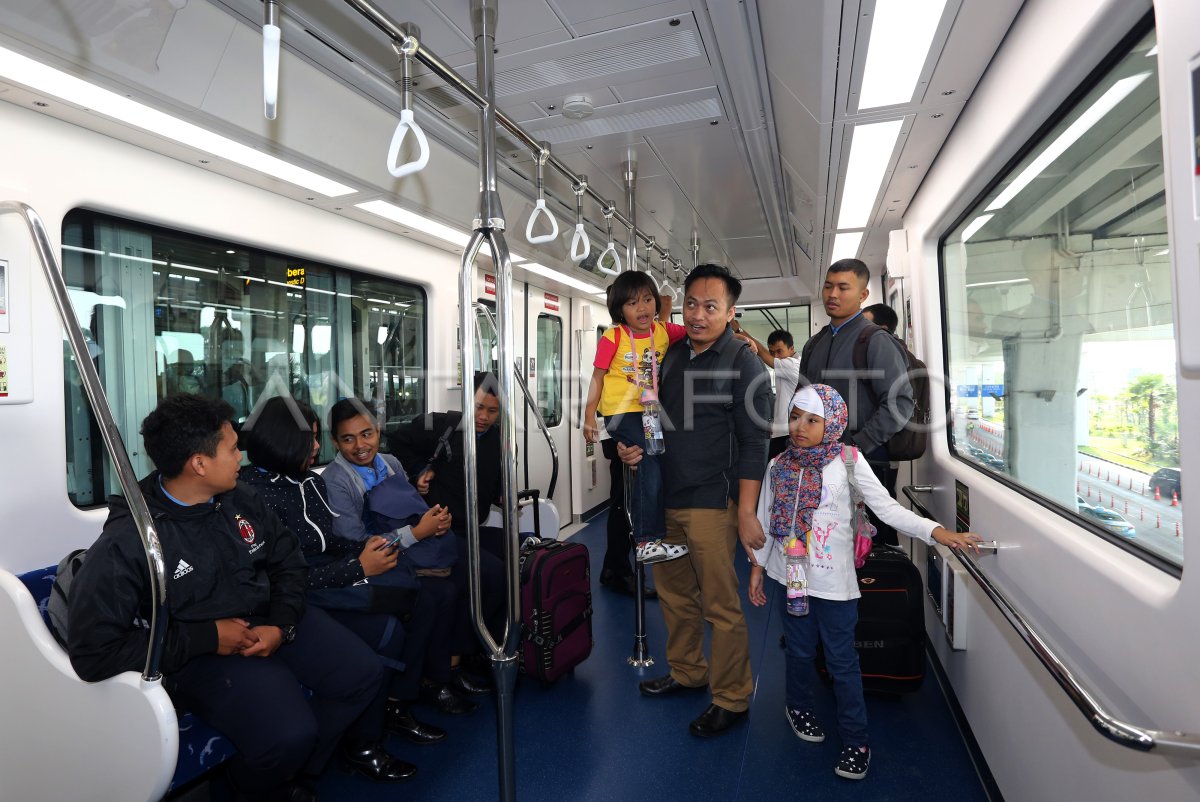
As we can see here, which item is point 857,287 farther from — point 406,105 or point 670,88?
point 406,105

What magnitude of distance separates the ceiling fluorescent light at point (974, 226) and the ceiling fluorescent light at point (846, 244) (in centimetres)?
173

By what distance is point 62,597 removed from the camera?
2014mm

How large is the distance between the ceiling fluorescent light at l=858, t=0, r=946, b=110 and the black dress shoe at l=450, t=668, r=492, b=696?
314cm

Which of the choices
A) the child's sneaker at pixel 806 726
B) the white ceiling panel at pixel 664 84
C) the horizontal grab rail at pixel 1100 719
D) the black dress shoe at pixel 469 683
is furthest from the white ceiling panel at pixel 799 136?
the black dress shoe at pixel 469 683

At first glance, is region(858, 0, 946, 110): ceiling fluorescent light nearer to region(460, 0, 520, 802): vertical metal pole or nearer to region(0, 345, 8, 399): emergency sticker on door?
region(460, 0, 520, 802): vertical metal pole

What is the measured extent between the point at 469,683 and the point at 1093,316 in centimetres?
299

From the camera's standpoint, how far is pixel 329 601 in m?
2.73

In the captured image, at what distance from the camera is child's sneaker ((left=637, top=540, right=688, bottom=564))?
2.87 metres

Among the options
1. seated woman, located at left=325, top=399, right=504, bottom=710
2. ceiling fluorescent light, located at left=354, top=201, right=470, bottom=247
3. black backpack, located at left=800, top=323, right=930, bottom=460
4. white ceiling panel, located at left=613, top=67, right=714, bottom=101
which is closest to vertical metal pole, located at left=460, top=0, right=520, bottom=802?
seated woman, located at left=325, top=399, right=504, bottom=710

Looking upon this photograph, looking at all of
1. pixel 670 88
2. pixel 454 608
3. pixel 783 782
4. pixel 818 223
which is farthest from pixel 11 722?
pixel 818 223

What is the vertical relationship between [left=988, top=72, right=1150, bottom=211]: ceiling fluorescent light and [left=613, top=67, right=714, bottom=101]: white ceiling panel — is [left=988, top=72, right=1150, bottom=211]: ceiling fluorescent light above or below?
below

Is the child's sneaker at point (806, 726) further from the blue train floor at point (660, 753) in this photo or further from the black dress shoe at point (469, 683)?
the black dress shoe at point (469, 683)

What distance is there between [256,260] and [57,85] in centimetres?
129

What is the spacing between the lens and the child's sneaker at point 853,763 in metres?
2.51
